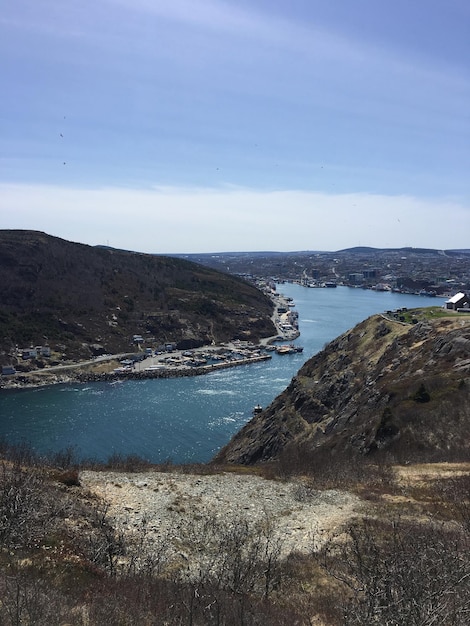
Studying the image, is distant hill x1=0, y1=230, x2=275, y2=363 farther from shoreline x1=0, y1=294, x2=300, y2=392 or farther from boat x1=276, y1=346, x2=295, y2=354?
boat x1=276, y1=346, x2=295, y2=354

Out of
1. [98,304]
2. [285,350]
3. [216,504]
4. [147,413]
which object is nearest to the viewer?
[216,504]

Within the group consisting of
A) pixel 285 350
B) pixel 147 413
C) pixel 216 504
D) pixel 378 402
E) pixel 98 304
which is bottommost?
pixel 147 413

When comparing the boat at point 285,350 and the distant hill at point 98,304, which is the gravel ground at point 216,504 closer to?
the distant hill at point 98,304

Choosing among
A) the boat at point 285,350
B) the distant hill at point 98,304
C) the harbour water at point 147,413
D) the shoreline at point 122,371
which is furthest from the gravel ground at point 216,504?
the boat at point 285,350

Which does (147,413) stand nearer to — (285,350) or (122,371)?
(122,371)

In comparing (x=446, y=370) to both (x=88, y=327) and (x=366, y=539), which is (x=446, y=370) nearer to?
(x=366, y=539)

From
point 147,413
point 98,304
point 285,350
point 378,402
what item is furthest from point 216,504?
point 98,304

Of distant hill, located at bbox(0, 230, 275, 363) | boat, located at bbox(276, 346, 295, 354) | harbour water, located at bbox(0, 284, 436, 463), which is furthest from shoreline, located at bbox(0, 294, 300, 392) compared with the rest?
distant hill, located at bbox(0, 230, 275, 363)
